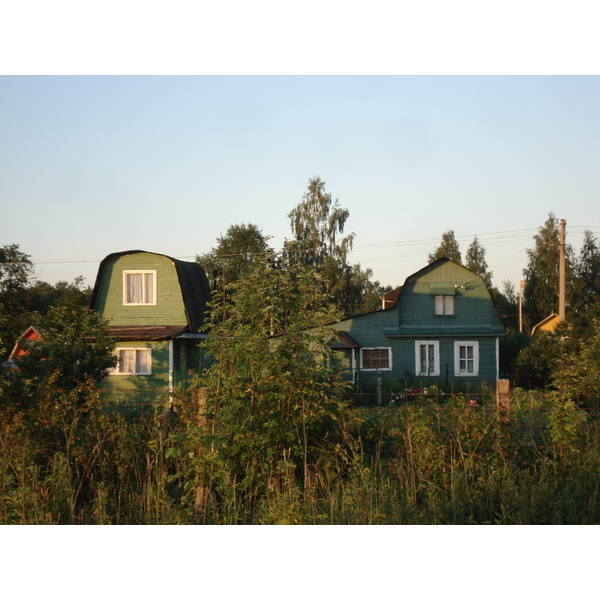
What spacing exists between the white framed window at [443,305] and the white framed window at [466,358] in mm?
1485

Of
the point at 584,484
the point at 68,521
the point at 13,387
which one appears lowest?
the point at 68,521

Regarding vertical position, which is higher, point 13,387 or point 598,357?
point 598,357

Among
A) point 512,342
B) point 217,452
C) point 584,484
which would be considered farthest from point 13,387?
point 512,342

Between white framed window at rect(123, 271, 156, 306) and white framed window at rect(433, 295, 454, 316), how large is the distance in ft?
38.0

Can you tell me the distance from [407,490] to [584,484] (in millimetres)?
1672

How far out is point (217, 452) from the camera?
A: 17.5 ft

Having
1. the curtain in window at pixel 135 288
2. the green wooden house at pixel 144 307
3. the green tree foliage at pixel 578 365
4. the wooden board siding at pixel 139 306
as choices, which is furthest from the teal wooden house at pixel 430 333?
the curtain in window at pixel 135 288

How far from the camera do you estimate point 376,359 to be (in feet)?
78.5

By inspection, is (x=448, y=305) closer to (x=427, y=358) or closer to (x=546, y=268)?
(x=427, y=358)

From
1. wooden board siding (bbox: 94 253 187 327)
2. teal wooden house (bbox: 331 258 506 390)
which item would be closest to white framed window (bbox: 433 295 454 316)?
teal wooden house (bbox: 331 258 506 390)

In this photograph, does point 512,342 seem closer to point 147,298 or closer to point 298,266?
point 147,298

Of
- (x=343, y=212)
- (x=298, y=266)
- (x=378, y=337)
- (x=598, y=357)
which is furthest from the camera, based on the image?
(x=343, y=212)

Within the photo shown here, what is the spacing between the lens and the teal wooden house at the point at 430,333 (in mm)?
23812

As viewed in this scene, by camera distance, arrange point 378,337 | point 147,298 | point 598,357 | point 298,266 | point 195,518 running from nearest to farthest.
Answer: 1. point 195,518
2. point 298,266
3. point 598,357
4. point 147,298
5. point 378,337
